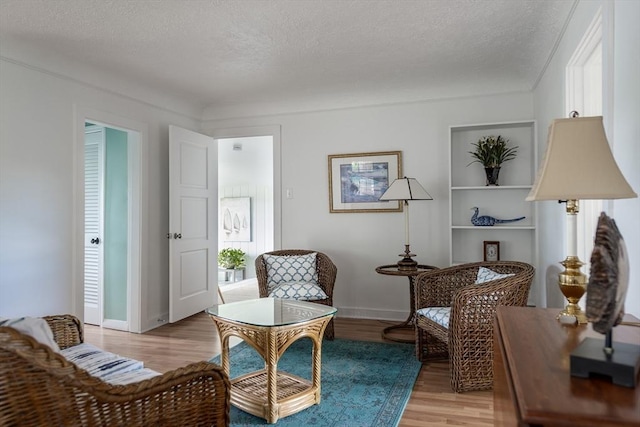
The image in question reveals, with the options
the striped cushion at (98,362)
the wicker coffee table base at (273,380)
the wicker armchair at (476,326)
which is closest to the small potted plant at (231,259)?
the wicker coffee table base at (273,380)

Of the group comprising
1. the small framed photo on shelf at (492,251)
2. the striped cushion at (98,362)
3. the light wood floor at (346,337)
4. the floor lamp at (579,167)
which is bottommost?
the light wood floor at (346,337)

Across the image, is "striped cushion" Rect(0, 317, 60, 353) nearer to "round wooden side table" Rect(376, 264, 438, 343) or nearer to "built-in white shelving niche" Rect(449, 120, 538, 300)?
"round wooden side table" Rect(376, 264, 438, 343)

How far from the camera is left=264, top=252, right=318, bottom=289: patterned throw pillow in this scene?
12.8ft

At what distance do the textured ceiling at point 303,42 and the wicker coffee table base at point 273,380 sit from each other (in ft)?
6.13

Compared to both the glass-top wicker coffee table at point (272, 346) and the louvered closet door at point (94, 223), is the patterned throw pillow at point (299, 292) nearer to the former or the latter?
the glass-top wicker coffee table at point (272, 346)

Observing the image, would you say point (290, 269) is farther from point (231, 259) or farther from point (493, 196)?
point (231, 259)

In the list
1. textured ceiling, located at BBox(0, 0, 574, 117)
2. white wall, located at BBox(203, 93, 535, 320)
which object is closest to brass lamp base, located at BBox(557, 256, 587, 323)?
textured ceiling, located at BBox(0, 0, 574, 117)

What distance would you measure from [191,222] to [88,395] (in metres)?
3.41

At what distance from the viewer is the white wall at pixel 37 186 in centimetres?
292

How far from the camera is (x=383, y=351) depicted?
11.1 ft

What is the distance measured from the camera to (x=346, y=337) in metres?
3.77

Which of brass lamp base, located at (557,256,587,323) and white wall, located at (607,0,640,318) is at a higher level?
white wall, located at (607,0,640,318)

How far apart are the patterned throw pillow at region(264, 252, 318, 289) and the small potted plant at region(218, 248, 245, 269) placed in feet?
14.4

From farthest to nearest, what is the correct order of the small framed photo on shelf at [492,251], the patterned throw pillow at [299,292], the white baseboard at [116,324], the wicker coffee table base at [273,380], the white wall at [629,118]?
the white baseboard at [116,324]
the small framed photo on shelf at [492,251]
the patterned throw pillow at [299,292]
the wicker coffee table base at [273,380]
the white wall at [629,118]
